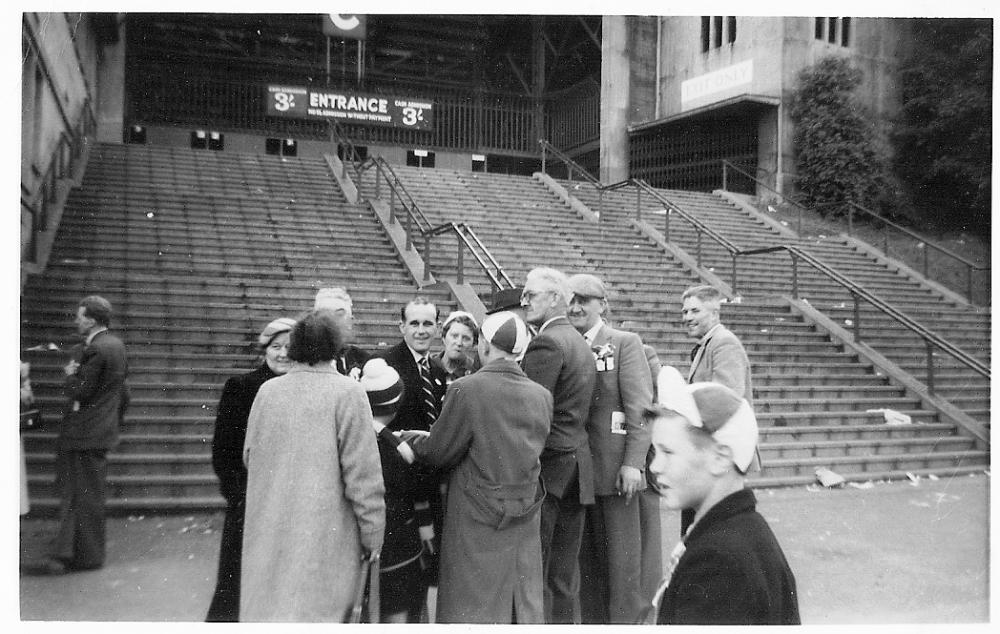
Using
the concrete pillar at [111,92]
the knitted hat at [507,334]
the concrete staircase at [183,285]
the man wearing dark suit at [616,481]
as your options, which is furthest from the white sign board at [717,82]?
the knitted hat at [507,334]

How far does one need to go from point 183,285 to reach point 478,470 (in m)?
6.20

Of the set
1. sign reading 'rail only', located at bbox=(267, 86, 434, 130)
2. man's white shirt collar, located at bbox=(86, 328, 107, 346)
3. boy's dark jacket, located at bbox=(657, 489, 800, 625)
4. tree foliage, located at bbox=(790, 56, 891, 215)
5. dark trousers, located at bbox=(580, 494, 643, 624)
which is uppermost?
sign reading 'rail only', located at bbox=(267, 86, 434, 130)

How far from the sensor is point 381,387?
9.94ft

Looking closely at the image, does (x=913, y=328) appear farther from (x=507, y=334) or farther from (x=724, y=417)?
(x=724, y=417)

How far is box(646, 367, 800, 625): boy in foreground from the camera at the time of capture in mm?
1665

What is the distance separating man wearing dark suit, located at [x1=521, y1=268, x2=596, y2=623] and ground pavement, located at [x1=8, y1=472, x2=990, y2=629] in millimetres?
1441

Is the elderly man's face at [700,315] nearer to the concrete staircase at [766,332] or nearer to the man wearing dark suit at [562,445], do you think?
the man wearing dark suit at [562,445]

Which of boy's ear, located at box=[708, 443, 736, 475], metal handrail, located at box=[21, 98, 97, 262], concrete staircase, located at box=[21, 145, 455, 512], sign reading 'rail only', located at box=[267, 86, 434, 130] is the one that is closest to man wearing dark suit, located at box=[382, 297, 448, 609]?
boy's ear, located at box=[708, 443, 736, 475]

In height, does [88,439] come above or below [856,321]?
below

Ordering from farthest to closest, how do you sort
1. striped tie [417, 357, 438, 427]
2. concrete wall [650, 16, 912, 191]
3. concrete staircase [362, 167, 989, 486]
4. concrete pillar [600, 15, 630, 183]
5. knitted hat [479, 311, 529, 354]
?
concrete pillar [600, 15, 630, 183], concrete wall [650, 16, 912, 191], concrete staircase [362, 167, 989, 486], striped tie [417, 357, 438, 427], knitted hat [479, 311, 529, 354]

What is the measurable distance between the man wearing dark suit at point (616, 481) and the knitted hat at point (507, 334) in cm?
69

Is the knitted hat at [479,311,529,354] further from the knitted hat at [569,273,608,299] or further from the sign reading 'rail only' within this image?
the sign reading 'rail only'

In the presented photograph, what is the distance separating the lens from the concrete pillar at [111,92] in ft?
57.2

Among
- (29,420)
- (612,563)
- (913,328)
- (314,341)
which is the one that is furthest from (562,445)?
(913,328)
